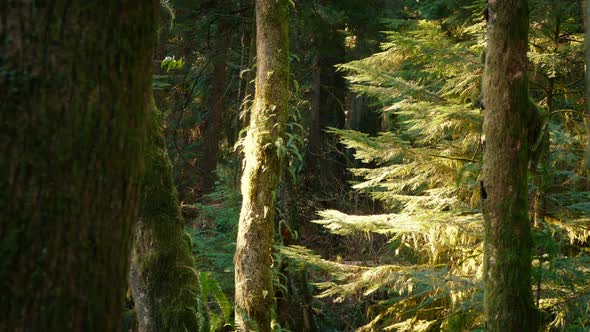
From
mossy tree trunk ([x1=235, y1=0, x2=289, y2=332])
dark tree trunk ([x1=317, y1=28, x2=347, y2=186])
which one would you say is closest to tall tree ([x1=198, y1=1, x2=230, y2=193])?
dark tree trunk ([x1=317, y1=28, x2=347, y2=186])

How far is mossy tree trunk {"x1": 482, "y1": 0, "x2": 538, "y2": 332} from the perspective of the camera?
209 inches

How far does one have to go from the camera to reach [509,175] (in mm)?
5324


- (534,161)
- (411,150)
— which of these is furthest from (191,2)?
(534,161)

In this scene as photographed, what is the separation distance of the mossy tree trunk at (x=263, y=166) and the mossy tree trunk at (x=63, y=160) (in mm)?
5075

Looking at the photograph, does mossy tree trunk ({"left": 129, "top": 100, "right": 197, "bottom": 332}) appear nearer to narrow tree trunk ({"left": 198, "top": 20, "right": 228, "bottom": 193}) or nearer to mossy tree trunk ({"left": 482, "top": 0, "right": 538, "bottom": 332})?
mossy tree trunk ({"left": 482, "top": 0, "right": 538, "bottom": 332})

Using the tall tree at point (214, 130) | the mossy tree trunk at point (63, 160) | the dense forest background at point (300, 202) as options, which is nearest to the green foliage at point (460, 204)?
the dense forest background at point (300, 202)

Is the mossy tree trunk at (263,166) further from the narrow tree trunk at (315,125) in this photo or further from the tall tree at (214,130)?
the tall tree at (214,130)

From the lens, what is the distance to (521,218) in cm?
535

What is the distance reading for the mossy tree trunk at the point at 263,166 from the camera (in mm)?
6938

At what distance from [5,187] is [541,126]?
16.3 ft

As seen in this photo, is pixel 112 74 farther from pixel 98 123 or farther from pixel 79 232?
pixel 79 232

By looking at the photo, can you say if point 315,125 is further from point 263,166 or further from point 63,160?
point 63,160

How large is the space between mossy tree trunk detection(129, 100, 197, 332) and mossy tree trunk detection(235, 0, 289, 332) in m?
2.03

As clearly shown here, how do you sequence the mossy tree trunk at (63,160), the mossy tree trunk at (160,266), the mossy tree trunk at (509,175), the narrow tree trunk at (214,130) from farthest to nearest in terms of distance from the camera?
1. the narrow tree trunk at (214,130)
2. the mossy tree trunk at (509,175)
3. the mossy tree trunk at (160,266)
4. the mossy tree trunk at (63,160)
